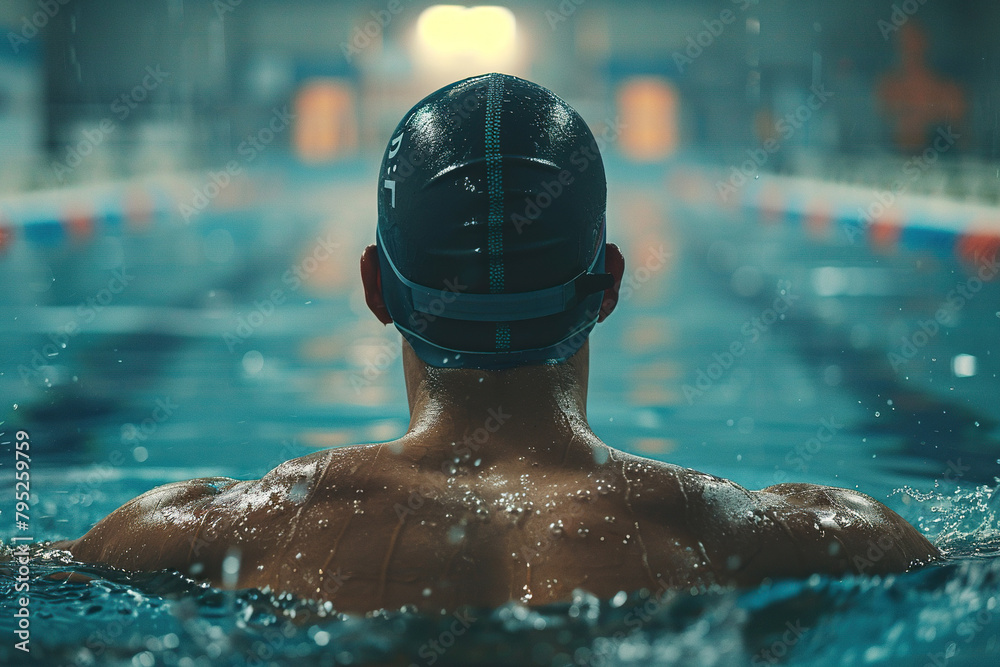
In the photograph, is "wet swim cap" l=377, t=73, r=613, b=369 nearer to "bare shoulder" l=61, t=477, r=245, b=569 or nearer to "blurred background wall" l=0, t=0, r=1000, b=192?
"bare shoulder" l=61, t=477, r=245, b=569

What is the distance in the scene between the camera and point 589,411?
480cm

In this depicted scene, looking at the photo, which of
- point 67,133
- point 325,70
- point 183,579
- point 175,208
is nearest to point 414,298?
point 183,579

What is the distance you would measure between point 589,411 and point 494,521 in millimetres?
3428

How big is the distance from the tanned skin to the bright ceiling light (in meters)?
30.7

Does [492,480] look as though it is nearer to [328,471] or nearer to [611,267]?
[328,471]

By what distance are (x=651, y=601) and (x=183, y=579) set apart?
692mm

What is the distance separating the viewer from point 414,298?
1615 millimetres

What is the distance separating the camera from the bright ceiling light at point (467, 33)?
103 ft

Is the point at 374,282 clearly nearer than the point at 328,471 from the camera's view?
No

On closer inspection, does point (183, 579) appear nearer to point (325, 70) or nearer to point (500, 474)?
point (500, 474)

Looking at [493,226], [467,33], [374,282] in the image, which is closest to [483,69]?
[467,33]

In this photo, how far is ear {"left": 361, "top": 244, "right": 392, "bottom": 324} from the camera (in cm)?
173

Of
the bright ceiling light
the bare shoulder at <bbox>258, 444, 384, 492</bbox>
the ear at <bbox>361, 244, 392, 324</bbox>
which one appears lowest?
the bare shoulder at <bbox>258, 444, 384, 492</bbox>

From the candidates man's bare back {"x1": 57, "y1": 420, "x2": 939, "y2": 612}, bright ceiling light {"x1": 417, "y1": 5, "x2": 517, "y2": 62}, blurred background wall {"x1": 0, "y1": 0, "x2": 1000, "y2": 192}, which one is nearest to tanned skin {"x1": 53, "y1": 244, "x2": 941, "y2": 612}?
man's bare back {"x1": 57, "y1": 420, "x2": 939, "y2": 612}
